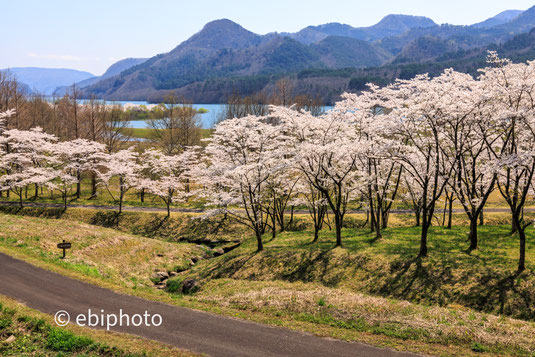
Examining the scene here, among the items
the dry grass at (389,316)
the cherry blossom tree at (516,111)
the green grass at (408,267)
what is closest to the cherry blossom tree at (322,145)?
the green grass at (408,267)

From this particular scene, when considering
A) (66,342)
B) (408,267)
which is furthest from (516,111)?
(66,342)

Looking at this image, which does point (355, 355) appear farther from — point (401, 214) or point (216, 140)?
point (401, 214)

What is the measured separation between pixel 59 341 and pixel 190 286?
39.5 ft

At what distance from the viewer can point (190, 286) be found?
81.3 feet

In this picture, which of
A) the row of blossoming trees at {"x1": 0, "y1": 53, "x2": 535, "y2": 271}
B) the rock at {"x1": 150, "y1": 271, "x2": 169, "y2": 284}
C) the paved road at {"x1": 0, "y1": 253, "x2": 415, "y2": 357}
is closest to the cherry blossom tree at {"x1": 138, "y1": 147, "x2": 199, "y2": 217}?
the row of blossoming trees at {"x1": 0, "y1": 53, "x2": 535, "y2": 271}

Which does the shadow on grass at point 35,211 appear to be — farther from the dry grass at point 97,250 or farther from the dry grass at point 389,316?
the dry grass at point 389,316

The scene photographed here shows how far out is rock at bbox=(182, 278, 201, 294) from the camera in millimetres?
24203

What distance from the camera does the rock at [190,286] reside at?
79.4ft

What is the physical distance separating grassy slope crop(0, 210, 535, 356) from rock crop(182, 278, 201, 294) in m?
0.75

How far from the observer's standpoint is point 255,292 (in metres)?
19.8

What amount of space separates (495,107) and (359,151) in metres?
9.13

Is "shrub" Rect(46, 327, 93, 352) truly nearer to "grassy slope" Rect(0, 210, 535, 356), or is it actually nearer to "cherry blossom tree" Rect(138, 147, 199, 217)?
"grassy slope" Rect(0, 210, 535, 356)

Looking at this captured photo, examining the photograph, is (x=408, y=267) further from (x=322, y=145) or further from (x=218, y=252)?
(x=218, y=252)

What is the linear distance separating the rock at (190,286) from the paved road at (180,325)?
698 centimetres
